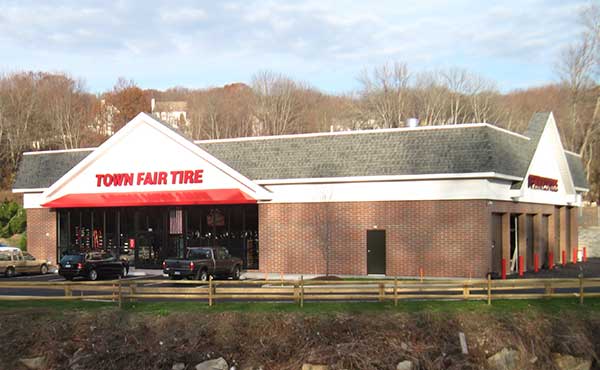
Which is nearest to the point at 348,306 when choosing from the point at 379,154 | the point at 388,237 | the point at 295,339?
the point at 295,339

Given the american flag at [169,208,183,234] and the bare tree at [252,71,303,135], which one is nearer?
the american flag at [169,208,183,234]

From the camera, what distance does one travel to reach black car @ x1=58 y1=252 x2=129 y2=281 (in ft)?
116

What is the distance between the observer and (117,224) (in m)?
43.6

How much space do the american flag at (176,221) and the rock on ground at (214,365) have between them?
22850 mm

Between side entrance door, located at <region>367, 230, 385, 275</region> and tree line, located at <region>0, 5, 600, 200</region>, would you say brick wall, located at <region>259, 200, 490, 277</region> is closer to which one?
side entrance door, located at <region>367, 230, 385, 275</region>

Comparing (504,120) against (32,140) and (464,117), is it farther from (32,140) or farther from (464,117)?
(32,140)

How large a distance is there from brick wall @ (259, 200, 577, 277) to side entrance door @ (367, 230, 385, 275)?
0.26m

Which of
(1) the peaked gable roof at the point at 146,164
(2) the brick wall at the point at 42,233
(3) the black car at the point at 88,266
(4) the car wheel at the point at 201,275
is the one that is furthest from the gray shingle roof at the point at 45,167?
(4) the car wheel at the point at 201,275

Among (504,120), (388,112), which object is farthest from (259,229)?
(504,120)

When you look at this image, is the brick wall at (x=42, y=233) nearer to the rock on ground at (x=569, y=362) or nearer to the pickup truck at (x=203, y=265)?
the pickup truck at (x=203, y=265)

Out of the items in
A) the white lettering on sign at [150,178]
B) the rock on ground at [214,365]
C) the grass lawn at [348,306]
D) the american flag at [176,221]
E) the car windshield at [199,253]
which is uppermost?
the white lettering on sign at [150,178]

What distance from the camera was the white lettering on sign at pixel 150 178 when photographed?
130ft

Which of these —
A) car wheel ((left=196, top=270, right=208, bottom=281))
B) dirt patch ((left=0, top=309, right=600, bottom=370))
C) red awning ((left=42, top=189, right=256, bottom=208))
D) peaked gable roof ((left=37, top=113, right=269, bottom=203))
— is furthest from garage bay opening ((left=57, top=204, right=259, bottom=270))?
dirt patch ((left=0, top=309, right=600, bottom=370))

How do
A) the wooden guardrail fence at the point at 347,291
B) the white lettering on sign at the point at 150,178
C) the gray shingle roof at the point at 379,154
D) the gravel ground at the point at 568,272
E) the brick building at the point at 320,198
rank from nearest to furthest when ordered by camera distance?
the wooden guardrail fence at the point at 347,291 < the gray shingle roof at the point at 379,154 < the brick building at the point at 320,198 < the gravel ground at the point at 568,272 < the white lettering on sign at the point at 150,178
